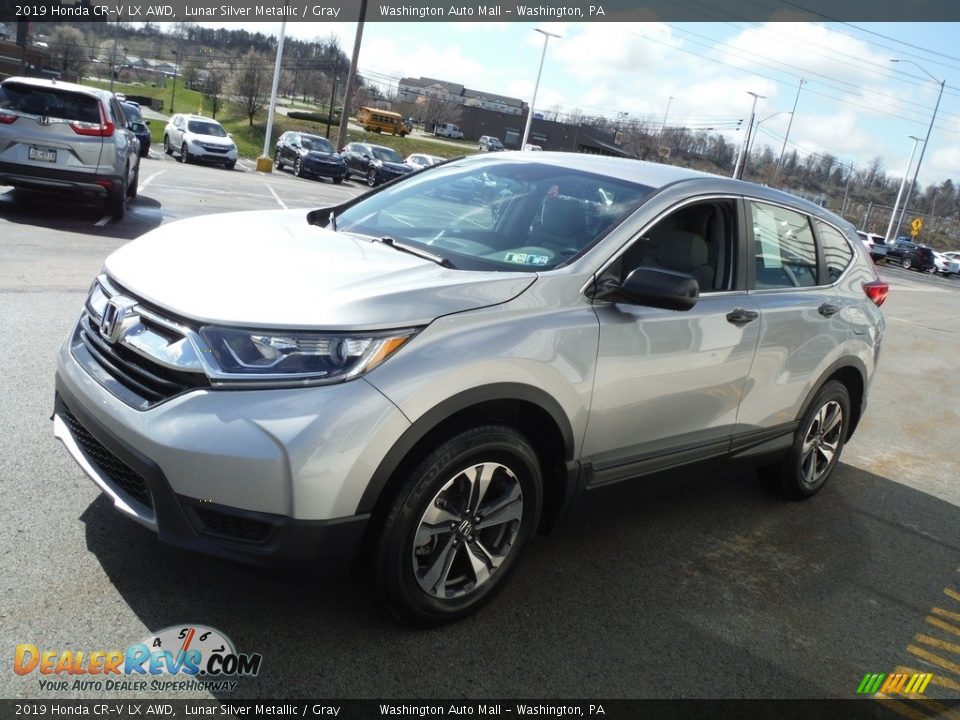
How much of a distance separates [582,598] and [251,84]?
7473 cm

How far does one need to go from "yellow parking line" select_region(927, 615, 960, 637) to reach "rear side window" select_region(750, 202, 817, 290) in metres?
1.76

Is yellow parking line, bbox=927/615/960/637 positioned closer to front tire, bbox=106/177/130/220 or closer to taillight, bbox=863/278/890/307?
taillight, bbox=863/278/890/307

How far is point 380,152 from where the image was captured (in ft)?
117

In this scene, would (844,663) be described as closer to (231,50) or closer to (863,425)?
(863,425)

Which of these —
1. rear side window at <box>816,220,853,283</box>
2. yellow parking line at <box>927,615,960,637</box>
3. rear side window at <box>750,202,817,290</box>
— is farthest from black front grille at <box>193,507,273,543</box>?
rear side window at <box>816,220,853,283</box>

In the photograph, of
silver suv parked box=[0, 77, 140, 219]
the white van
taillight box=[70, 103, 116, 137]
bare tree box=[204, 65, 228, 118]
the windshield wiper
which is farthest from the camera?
the white van

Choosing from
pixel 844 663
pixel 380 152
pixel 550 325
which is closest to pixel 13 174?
pixel 550 325

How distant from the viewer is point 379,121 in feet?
290

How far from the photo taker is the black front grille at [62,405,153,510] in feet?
8.82

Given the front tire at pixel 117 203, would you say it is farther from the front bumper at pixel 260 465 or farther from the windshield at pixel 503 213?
the front bumper at pixel 260 465

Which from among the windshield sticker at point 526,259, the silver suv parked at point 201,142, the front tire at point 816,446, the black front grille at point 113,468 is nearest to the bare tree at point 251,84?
the silver suv parked at point 201,142

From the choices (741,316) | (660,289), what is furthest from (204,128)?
(660,289)

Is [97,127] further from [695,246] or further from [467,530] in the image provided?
A: [467,530]

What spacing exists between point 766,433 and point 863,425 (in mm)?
3559
